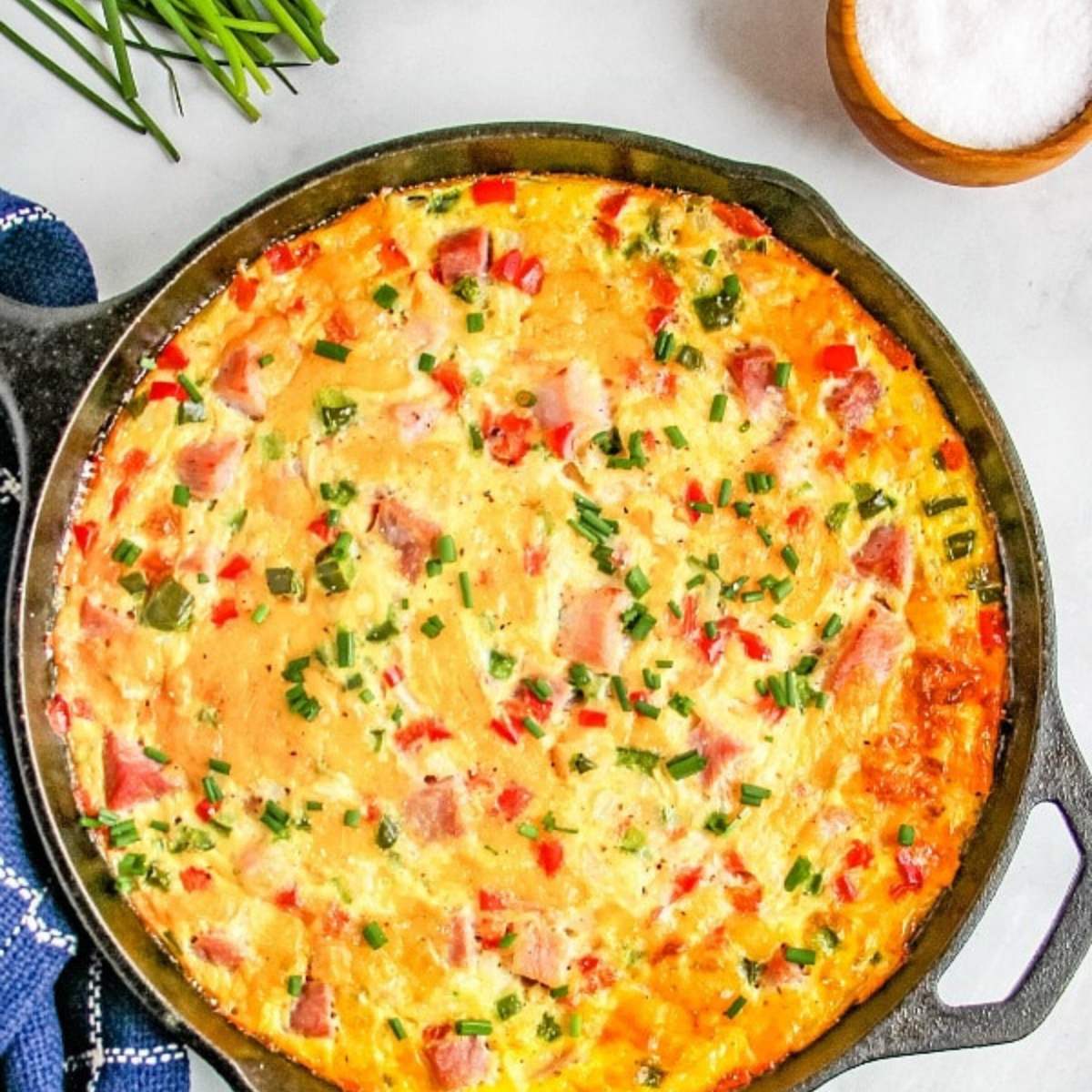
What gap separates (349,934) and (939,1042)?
1.31 meters

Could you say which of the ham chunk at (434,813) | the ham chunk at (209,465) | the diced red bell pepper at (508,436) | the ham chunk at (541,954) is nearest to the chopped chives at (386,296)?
the diced red bell pepper at (508,436)

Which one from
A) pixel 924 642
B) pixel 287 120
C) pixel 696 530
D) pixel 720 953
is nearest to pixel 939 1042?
pixel 720 953

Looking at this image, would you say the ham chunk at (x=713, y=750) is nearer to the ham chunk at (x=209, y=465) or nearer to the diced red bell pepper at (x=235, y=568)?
the diced red bell pepper at (x=235, y=568)

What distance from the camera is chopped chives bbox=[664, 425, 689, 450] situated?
3539 mm

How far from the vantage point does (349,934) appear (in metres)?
3.54

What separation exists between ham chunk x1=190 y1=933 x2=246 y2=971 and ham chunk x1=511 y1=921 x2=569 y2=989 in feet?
2.02

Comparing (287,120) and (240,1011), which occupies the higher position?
(287,120)

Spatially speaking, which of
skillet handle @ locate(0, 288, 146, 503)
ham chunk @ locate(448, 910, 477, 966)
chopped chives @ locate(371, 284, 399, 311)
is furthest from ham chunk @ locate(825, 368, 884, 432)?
skillet handle @ locate(0, 288, 146, 503)

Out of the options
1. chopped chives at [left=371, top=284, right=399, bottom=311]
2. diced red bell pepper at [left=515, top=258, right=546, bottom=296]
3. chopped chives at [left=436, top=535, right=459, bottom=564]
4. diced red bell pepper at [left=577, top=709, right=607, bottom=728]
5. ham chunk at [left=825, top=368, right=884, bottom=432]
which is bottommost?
diced red bell pepper at [left=577, top=709, right=607, bottom=728]

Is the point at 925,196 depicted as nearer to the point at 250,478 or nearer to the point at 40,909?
the point at 250,478

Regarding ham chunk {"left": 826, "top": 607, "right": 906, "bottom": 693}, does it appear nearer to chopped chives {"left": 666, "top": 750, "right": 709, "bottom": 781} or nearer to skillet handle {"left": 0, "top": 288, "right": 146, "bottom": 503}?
chopped chives {"left": 666, "top": 750, "right": 709, "bottom": 781}

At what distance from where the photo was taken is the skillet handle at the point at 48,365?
3287 millimetres

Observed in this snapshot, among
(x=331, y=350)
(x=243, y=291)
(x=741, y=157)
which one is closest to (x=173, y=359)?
(x=243, y=291)

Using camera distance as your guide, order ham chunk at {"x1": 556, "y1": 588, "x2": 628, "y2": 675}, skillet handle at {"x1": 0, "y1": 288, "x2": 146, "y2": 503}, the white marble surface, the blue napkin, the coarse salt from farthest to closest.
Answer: the white marble surface
the coarse salt
ham chunk at {"x1": 556, "y1": 588, "x2": 628, "y2": 675}
the blue napkin
skillet handle at {"x1": 0, "y1": 288, "x2": 146, "y2": 503}
